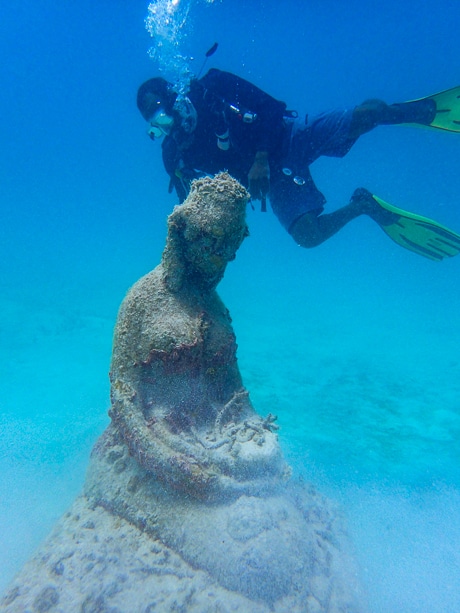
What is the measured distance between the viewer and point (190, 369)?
343 cm

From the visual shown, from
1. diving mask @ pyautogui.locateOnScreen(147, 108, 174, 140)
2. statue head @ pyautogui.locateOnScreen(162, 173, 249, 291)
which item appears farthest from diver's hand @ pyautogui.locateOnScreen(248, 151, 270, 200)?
statue head @ pyautogui.locateOnScreen(162, 173, 249, 291)

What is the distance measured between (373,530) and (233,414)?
2750mm

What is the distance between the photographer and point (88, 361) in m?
10.5

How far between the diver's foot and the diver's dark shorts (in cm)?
93

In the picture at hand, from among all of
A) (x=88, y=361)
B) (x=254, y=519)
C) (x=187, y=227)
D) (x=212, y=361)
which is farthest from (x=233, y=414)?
(x=88, y=361)

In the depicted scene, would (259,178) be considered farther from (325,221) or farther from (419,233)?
(419,233)

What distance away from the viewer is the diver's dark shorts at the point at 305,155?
613 centimetres

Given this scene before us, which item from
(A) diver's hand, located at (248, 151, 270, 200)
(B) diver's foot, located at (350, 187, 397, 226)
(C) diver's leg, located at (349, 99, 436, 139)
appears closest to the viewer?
(A) diver's hand, located at (248, 151, 270, 200)

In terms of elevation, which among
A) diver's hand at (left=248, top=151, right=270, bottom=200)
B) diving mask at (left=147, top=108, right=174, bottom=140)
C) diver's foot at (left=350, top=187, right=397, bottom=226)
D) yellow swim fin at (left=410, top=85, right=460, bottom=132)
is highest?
yellow swim fin at (left=410, top=85, right=460, bottom=132)

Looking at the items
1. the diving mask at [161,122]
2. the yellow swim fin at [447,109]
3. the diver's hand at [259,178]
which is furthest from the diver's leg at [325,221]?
the diving mask at [161,122]

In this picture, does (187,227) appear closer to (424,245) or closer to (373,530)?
(373,530)

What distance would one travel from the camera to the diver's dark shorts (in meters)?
6.13

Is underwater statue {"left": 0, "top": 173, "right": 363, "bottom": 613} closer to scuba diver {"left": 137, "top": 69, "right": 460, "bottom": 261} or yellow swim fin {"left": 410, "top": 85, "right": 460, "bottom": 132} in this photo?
scuba diver {"left": 137, "top": 69, "right": 460, "bottom": 261}

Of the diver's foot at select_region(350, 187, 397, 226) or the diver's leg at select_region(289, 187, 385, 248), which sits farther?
the diver's foot at select_region(350, 187, 397, 226)
